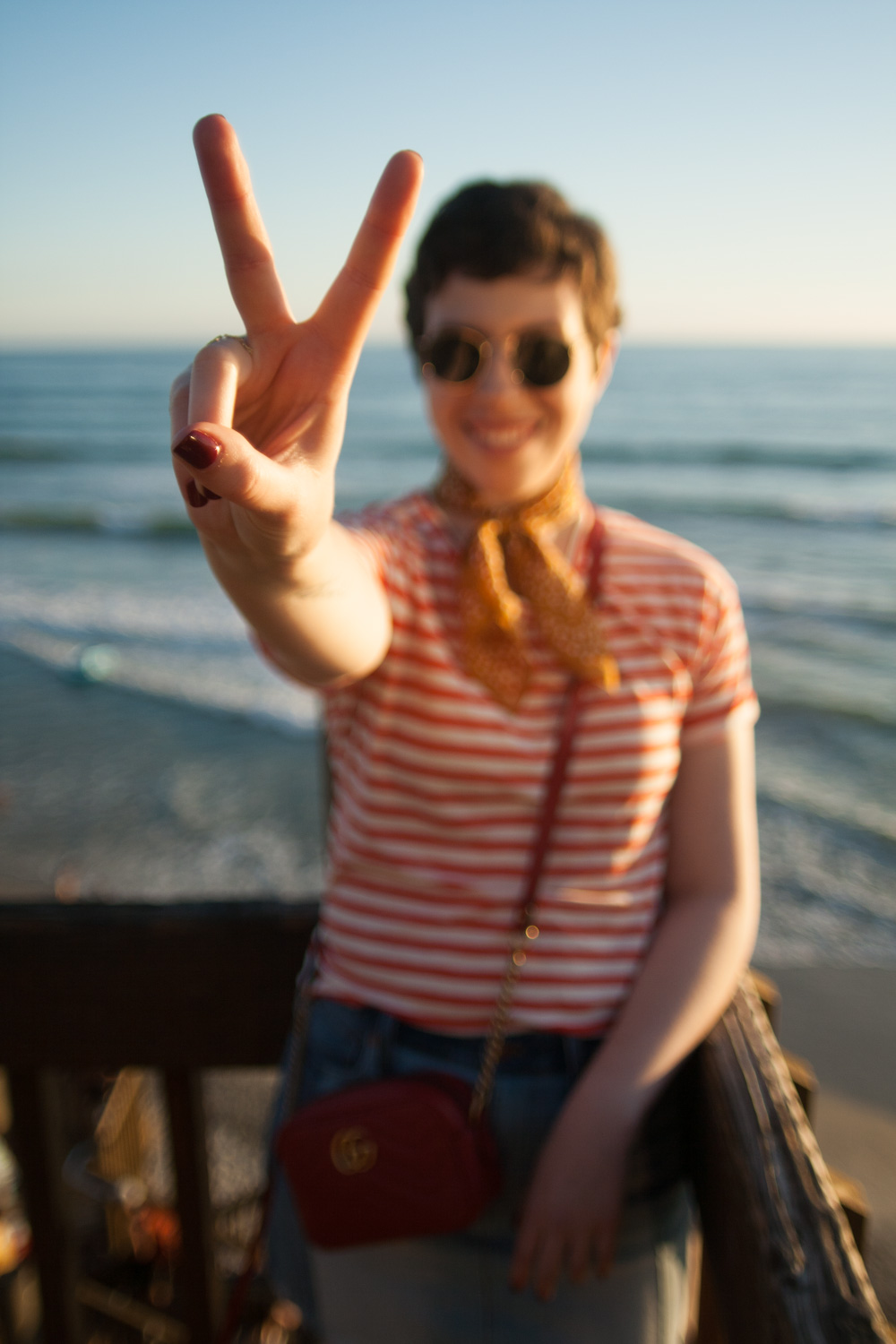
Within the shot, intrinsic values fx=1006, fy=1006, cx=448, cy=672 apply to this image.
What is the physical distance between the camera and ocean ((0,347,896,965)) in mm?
6289

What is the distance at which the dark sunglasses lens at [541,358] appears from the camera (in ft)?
4.42

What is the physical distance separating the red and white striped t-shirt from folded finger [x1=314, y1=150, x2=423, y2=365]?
33 cm

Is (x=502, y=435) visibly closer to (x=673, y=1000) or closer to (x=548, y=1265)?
(x=673, y=1000)

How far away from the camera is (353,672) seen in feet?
3.99

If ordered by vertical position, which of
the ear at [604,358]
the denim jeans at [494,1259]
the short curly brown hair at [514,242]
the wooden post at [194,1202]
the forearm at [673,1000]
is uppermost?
the short curly brown hair at [514,242]

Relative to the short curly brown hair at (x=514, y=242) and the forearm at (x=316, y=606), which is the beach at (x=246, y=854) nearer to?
the forearm at (x=316, y=606)

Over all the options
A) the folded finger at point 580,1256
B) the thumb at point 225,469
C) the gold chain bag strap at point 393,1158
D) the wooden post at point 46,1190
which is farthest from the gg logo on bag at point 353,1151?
the thumb at point 225,469

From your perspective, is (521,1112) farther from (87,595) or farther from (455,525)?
(87,595)

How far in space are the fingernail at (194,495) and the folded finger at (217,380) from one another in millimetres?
50

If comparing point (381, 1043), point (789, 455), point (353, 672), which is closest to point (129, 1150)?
point (381, 1043)

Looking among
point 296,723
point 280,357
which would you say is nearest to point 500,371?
point 280,357

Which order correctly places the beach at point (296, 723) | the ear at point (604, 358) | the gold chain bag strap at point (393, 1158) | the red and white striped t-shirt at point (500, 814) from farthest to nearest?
the beach at point (296, 723)
the ear at point (604, 358)
the red and white striped t-shirt at point (500, 814)
the gold chain bag strap at point (393, 1158)

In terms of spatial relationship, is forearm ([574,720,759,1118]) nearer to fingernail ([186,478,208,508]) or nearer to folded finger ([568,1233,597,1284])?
folded finger ([568,1233,597,1284])

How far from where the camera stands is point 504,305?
4.43 ft
